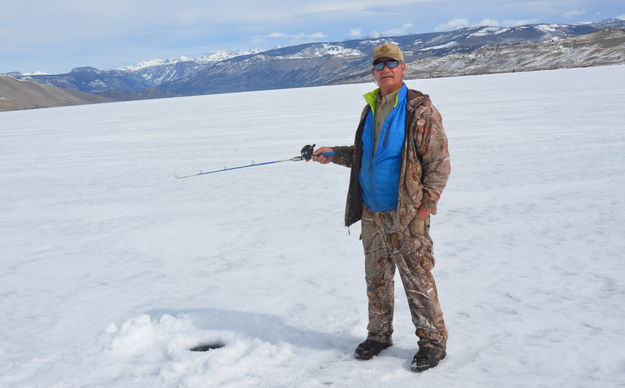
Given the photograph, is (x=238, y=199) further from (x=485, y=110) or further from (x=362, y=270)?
(x=485, y=110)

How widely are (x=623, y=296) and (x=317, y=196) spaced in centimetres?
530

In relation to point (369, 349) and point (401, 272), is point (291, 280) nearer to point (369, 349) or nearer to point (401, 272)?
point (369, 349)

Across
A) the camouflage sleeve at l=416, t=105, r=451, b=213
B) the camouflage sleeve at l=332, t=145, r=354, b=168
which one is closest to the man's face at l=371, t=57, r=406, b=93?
the camouflage sleeve at l=416, t=105, r=451, b=213

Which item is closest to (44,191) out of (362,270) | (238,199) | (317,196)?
(238,199)

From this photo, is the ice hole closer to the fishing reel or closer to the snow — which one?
the snow

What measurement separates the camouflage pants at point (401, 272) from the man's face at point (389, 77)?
32.1 inches

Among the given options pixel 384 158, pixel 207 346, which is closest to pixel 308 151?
pixel 384 158

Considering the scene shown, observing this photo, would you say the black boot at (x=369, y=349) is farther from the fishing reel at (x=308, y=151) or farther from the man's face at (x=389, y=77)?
the man's face at (x=389, y=77)

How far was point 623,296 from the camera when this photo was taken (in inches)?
169

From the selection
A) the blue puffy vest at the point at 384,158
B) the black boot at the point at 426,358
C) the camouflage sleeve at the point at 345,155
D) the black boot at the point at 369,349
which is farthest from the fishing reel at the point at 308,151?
the black boot at the point at 426,358

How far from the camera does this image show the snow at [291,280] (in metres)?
3.54

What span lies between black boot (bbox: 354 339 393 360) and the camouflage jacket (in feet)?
3.27

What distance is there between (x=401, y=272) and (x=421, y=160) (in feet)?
2.54

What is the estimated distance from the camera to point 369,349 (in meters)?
3.55
